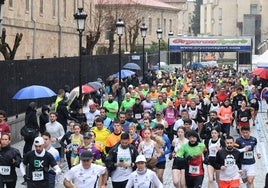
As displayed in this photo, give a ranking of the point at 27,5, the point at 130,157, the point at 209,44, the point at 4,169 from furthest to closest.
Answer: the point at 209,44 < the point at 27,5 < the point at 4,169 < the point at 130,157

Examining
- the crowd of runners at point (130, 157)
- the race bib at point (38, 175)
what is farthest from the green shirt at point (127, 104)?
the race bib at point (38, 175)

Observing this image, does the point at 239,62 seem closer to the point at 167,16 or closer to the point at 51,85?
the point at 51,85

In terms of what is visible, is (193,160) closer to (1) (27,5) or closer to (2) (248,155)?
(2) (248,155)

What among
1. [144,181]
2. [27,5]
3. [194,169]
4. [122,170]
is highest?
[27,5]

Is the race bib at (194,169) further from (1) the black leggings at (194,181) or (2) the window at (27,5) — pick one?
(2) the window at (27,5)

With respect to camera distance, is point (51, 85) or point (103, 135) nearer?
point (103, 135)

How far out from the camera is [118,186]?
41.9 feet

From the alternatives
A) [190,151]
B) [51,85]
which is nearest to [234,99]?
[51,85]

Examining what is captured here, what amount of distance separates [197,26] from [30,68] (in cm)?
14865

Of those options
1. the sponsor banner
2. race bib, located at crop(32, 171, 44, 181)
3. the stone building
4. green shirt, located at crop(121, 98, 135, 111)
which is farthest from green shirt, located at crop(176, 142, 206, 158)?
the sponsor banner

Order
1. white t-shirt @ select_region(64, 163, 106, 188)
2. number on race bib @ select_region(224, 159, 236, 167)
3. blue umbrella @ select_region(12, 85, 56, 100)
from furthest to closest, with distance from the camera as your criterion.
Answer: blue umbrella @ select_region(12, 85, 56, 100)
number on race bib @ select_region(224, 159, 236, 167)
white t-shirt @ select_region(64, 163, 106, 188)

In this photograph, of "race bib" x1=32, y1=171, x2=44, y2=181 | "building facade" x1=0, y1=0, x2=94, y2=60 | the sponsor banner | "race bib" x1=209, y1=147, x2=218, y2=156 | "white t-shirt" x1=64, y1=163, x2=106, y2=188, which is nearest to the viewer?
"white t-shirt" x1=64, y1=163, x2=106, y2=188

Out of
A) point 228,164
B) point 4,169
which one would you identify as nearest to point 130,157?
point 228,164

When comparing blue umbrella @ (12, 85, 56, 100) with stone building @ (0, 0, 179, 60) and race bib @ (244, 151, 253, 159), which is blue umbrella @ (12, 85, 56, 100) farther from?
stone building @ (0, 0, 179, 60)
